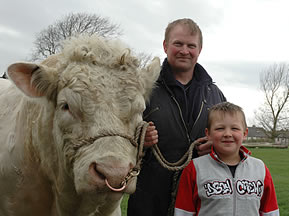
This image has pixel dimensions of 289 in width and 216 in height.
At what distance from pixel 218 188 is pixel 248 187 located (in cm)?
27

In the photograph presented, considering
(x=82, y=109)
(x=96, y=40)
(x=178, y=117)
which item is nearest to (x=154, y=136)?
(x=178, y=117)

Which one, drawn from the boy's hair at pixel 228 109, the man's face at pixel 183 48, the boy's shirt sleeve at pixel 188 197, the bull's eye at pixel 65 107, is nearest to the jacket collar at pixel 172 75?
the man's face at pixel 183 48

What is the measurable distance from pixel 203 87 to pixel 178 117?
0.50 m

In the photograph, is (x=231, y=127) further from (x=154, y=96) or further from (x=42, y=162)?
(x=42, y=162)

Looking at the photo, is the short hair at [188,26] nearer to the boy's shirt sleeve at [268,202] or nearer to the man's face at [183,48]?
the man's face at [183,48]

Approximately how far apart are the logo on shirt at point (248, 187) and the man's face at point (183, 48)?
142 cm

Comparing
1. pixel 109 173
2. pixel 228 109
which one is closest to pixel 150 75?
pixel 228 109

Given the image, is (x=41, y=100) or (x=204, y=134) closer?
(x=41, y=100)

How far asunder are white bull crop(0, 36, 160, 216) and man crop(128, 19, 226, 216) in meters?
0.33

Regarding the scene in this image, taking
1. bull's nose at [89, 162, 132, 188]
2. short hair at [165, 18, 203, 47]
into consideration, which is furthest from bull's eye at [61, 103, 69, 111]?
short hair at [165, 18, 203, 47]

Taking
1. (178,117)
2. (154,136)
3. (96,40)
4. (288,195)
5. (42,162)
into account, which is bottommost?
(288,195)

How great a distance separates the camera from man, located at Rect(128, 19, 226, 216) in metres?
3.68

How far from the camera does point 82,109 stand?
8.85ft

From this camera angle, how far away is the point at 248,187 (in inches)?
120
